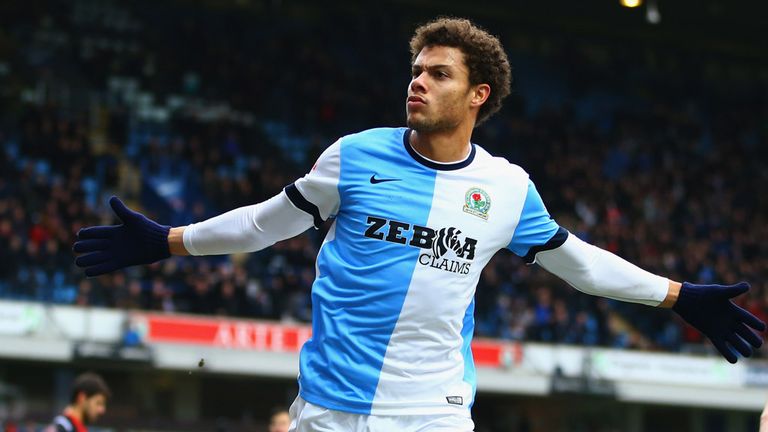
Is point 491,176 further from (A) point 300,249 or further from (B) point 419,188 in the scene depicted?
(A) point 300,249

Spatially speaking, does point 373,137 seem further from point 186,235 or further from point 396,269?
point 186,235

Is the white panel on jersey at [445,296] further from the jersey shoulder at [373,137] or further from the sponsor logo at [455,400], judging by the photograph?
the jersey shoulder at [373,137]

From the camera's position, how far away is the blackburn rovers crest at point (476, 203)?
15.3 ft

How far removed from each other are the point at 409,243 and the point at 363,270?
0.19 m

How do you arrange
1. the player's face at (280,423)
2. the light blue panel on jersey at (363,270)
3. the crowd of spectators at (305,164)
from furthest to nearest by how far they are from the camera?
1. the crowd of spectators at (305,164)
2. the player's face at (280,423)
3. the light blue panel on jersey at (363,270)

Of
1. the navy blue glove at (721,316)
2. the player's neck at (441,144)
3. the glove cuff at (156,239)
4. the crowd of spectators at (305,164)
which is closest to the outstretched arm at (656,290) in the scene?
the navy blue glove at (721,316)

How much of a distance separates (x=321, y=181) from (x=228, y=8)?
24.9 meters

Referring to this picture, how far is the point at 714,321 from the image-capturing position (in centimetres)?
514

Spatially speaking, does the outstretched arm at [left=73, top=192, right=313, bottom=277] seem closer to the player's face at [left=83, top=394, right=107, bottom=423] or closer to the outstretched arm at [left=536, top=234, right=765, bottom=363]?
the outstretched arm at [left=536, top=234, right=765, bottom=363]

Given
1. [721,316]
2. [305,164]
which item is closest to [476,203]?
[721,316]

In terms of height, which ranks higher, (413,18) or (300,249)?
(413,18)

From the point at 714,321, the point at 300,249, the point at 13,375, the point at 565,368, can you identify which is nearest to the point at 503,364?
the point at 565,368

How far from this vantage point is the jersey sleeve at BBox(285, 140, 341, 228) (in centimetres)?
462

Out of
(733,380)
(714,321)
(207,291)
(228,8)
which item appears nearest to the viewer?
(714,321)
